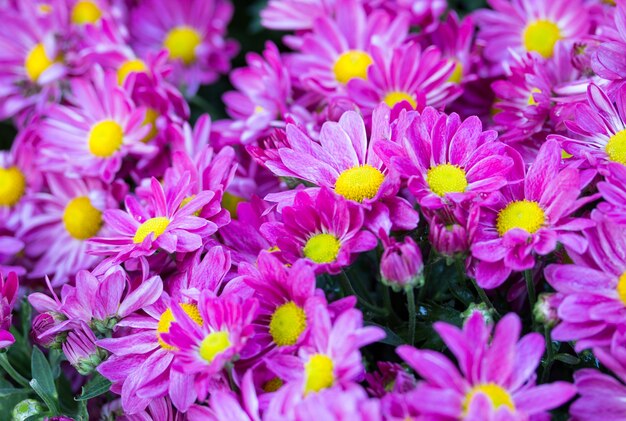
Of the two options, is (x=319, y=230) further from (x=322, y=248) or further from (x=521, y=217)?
(x=521, y=217)

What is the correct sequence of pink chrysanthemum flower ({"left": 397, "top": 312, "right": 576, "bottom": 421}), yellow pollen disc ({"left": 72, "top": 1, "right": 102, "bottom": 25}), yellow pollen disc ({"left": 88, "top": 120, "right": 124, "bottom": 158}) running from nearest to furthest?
pink chrysanthemum flower ({"left": 397, "top": 312, "right": 576, "bottom": 421}) < yellow pollen disc ({"left": 88, "top": 120, "right": 124, "bottom": 158}) < yellow pollen disc ({"left": 72, "top": 1, "right": 102, "bottom": 25})

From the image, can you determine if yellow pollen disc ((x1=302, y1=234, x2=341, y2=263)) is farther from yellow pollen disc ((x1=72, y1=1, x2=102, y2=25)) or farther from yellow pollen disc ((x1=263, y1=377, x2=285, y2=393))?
yellow pollen disc ((x1=72, y1=1, x2=102, y2=25))

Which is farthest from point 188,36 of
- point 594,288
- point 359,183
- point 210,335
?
point 594,288

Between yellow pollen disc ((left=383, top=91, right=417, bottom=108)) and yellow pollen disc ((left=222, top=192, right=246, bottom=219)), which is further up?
yellow pollen disc ((left=383, top=91, right=417, bottom=108))

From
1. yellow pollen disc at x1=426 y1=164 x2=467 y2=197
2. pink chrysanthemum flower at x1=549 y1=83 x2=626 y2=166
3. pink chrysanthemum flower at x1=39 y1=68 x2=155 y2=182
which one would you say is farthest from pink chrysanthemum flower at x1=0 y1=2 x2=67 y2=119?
pink chrysanthemum flower at x1=549 y1=83 x2=626 y2=166

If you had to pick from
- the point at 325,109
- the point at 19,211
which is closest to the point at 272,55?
the point at 325,109

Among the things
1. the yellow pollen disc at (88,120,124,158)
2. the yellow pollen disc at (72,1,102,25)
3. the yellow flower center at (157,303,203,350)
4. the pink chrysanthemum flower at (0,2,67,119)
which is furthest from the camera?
the yellow pollen disc at (72,1,102,25)
